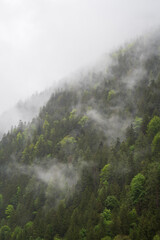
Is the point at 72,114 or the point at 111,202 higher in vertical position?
the point at 72,114

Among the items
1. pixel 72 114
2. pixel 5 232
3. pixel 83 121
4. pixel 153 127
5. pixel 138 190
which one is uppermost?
pixel 72 114

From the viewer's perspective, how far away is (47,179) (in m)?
107

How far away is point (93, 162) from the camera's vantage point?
300 ft

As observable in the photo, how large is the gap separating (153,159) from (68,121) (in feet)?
307

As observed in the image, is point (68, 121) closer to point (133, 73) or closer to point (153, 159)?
point (133, 73)

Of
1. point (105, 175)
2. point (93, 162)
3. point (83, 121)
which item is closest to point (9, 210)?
point (93, 162)

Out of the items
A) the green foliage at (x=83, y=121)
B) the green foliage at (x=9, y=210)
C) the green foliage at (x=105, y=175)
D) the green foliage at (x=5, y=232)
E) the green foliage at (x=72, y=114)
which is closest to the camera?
the green foliage at (x=105, y=175)

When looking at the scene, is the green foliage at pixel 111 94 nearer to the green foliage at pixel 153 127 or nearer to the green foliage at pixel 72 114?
the green foliage at pixel 72 114

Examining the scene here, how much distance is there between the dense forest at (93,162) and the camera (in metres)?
54.8

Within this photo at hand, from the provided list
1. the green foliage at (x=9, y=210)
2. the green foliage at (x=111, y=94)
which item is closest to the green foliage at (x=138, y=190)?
the green foliage at (x=9, y=210)

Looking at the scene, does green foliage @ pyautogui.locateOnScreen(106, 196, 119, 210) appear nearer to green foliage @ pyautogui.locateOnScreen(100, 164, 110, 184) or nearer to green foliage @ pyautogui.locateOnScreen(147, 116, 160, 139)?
green foliage @ pyautogui.locateOnScreen(100, 164, 110, 184)

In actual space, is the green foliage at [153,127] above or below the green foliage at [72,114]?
below

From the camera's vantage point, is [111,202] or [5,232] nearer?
[111,202]

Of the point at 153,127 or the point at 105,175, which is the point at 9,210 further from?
the point at 153,127
